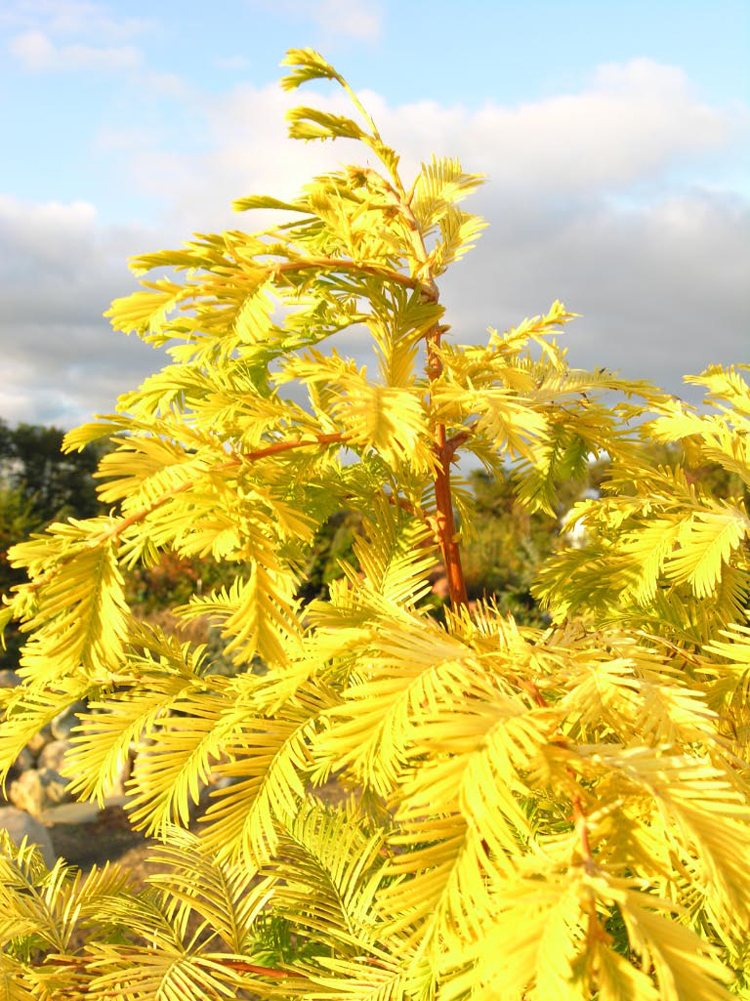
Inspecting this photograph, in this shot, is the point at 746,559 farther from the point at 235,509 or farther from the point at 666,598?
the point at 235,509

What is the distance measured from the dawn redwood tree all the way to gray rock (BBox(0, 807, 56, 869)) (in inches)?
126

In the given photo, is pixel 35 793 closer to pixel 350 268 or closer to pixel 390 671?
pixel 350 268

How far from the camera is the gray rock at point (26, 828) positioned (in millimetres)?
4281

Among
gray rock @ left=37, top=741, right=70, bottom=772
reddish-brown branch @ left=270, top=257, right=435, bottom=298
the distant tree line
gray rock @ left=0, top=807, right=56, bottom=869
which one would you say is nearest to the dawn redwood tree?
reddish-brown branch @ left=270, top=257, right=435, bottom=298

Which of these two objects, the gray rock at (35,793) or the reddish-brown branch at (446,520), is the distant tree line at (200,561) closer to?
the gray rock at (35,793)

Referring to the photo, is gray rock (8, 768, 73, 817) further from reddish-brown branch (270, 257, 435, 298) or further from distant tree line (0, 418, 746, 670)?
reddish-brown branch (270, 257, 435, 298)

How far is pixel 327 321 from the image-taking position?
1286mm

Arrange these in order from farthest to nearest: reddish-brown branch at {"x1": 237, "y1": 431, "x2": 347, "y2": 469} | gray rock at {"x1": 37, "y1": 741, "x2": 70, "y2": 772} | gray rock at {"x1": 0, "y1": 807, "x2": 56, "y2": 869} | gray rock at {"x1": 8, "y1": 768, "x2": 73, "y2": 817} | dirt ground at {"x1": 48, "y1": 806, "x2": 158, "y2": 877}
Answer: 1. gray rock at {"x1": 37, "y1": 741, "x2": 70, "y2": 772}
2. gray rock at {"x1": 8, "y1": 768, "x2": 73, "y2": 817}
3. dirt ground at {"x1": 48, "y1": 806, "x2": 158, "y2": 877}
4. gray rock at {"x1": 0, "y1": 807, "x2": 56, "y2": 869}
5. reddish-brown branch at {"x1": 237, "y1": 431, "x2": 347, "y2": 469}

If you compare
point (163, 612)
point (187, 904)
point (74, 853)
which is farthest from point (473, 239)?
point (163, 612)

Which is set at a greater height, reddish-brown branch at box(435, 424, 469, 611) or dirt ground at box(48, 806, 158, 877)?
reddish-brown branch at box(435, 424, 469, 611)

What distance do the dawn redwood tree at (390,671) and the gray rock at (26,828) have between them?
3211 millimetres

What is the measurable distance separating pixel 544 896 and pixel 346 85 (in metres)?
1.31

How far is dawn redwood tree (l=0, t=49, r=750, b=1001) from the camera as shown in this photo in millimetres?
709

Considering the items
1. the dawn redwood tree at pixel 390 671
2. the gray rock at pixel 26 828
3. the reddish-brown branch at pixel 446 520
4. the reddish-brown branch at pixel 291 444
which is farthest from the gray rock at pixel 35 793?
the reddish-brown branch at pixel 291 444
